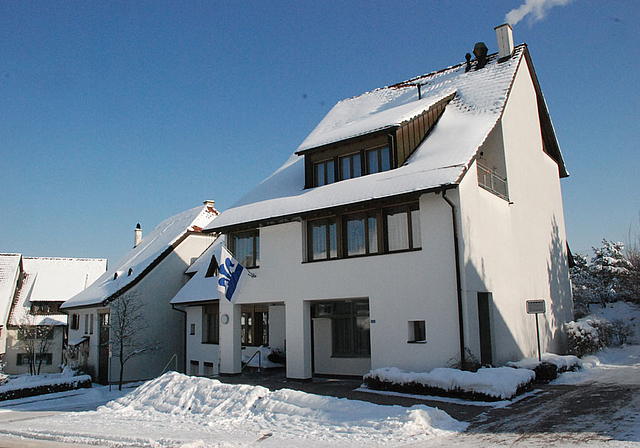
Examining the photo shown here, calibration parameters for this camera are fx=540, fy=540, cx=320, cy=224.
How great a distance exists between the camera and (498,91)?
18812 millimetres

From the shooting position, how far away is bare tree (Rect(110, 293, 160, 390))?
28766 mm

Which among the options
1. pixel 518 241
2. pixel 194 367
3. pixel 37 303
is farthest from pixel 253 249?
pixel 37 303

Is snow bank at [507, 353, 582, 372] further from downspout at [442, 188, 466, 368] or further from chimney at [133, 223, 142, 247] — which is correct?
chimney at [133, 223, 142, 247]

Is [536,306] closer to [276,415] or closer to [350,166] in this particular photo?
[350,166]

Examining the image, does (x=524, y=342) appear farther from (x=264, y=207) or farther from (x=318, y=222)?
(x=264, y=207)

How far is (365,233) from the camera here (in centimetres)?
1703

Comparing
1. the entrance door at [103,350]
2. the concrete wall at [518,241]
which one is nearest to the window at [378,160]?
the concrete wall at [518,241]

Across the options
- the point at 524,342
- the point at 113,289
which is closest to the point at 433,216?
the point at 524,342

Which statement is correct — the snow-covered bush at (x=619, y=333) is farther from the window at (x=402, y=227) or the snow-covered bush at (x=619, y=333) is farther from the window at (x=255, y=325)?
the window at (x=255, y=325)

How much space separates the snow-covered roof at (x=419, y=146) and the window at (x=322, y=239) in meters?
0.92

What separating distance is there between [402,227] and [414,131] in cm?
388

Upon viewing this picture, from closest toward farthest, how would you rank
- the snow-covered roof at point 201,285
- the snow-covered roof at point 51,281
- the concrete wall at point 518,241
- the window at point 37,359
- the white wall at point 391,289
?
the white wall at point 391,289
the concrete wall at point 518,241
the snow-covered roof at point 201,285
the window at point 37,359
the snow-covered roof at point 51,281

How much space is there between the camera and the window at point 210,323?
87.5 ft

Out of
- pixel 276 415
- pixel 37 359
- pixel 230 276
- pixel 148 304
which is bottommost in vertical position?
pixel 37 359
